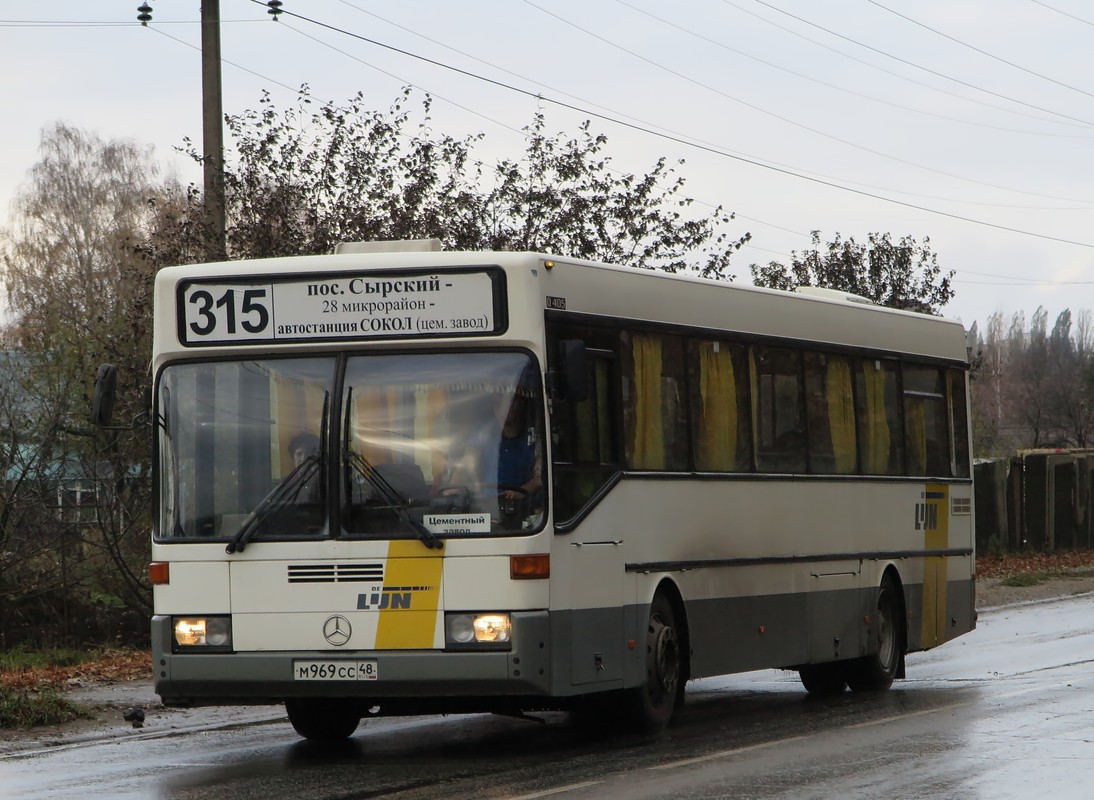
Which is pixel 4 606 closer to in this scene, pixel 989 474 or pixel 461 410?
pixel 461 410

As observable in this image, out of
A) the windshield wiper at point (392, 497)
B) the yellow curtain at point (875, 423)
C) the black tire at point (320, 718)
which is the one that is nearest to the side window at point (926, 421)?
the yellow curtain at point (875, 423)

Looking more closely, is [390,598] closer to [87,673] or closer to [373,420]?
[373,420]

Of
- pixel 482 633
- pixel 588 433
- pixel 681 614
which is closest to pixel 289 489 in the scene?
pixel 482 633

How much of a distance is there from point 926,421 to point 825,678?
248 cm

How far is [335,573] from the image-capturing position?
10578 millimetres

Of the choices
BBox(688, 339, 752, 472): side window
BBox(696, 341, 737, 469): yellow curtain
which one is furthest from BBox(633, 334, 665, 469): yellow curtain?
BBox(696, 341, 737, 469): yellow curtain

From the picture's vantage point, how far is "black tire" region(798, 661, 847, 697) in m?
15.5

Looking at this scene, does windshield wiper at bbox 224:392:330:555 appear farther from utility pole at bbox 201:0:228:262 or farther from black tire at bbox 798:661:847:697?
utility pole at bbox 201:0:228:262

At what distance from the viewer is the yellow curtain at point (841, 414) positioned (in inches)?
573

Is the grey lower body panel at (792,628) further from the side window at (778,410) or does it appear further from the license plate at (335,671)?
the license plate at (335,671)

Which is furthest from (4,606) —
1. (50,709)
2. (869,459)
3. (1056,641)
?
(1056,641)

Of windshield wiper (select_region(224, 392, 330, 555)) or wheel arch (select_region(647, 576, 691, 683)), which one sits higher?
windshield wiper (select_region(224, 392, 330, 555))

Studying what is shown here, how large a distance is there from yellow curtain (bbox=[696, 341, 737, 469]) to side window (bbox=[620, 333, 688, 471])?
28 centimetres

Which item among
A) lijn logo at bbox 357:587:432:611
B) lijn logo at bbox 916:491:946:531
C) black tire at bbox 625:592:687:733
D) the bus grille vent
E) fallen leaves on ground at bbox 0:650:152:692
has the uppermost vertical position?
lijn logo at bbox 916:491:946:531
